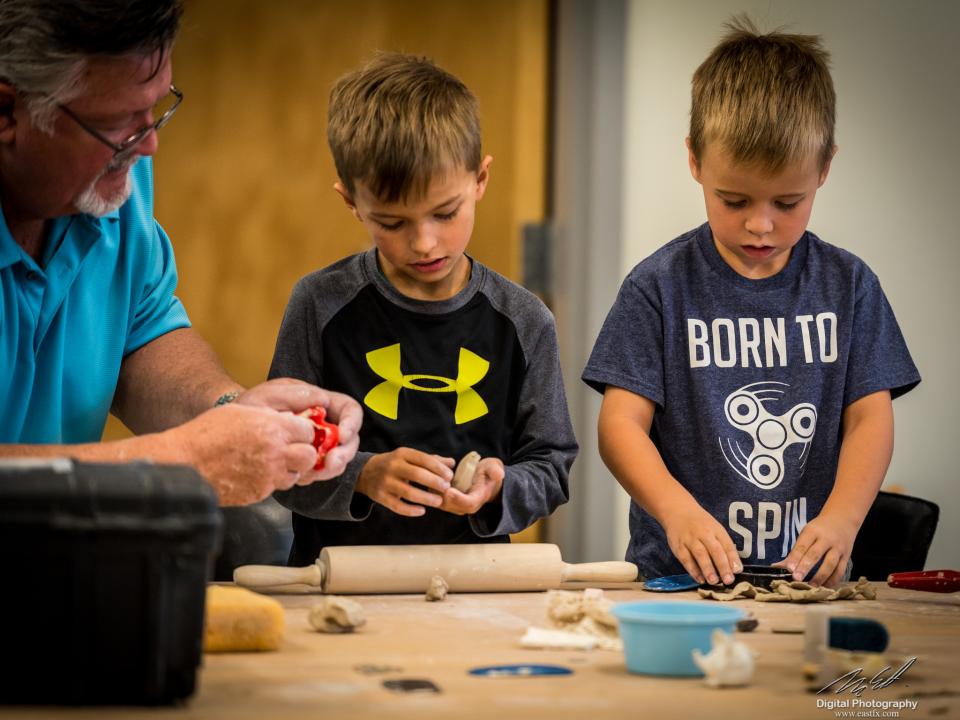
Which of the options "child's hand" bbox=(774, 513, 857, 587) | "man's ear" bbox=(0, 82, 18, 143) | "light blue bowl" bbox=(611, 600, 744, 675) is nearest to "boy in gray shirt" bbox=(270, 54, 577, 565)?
"child's hand" bbox=(774, 513, 857, 587)

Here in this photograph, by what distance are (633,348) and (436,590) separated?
54 cm

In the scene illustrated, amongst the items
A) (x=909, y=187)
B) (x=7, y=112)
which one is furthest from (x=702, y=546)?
(x=909, y=187)

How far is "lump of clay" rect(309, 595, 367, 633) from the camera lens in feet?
3.87

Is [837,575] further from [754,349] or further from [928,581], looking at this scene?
[754,349]

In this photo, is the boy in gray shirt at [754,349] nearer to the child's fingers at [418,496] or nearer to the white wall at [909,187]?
the child's fingers at [418,496]

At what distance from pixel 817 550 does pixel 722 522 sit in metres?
0.20

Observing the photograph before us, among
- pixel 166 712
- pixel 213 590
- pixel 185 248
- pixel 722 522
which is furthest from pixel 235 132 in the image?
pixel 166 712

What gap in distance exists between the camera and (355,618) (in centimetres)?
118

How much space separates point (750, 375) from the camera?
178 centimetres

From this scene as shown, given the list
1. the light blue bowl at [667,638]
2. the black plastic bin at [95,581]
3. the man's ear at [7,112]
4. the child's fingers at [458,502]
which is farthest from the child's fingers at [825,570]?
the man's ear at [7,112]

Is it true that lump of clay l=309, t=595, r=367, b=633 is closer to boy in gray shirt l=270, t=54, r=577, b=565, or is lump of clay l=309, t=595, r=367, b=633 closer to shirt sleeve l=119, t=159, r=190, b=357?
boy in gray shirt l=270, t=54, r=577, b=565

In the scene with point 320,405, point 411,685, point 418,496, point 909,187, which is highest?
point 909,187

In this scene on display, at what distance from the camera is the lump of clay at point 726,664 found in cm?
98

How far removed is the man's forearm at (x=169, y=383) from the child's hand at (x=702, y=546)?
63 cm
